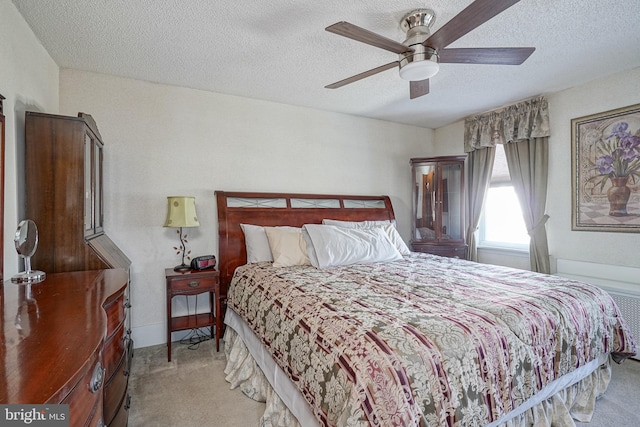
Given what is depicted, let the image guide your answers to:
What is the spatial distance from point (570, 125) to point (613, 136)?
39 cm

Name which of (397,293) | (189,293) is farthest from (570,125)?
(189,293)

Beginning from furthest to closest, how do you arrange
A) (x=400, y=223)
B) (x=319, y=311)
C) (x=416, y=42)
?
(x=400, y=223)
(x=416, y=42)
(x=319, y=311)

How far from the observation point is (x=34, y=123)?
191 cm

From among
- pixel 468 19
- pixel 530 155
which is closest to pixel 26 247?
pixel 468 19

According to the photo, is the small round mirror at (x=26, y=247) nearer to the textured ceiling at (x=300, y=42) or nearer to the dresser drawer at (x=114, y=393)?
the dresser drawer at (x=114, y=393)

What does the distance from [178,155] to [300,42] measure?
170 cm

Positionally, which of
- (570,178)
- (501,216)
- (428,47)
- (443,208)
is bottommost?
(501,216)

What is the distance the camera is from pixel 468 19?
5.11 ft

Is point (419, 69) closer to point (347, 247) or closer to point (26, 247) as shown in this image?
point (347, 247)

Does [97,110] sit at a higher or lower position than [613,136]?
higher

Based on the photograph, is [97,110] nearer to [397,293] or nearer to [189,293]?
[189,293]

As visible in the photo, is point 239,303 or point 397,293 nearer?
point 397,293

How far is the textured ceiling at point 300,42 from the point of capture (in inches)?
76.4

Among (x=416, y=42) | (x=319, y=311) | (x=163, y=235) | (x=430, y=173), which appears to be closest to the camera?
(x=319, y=311)
